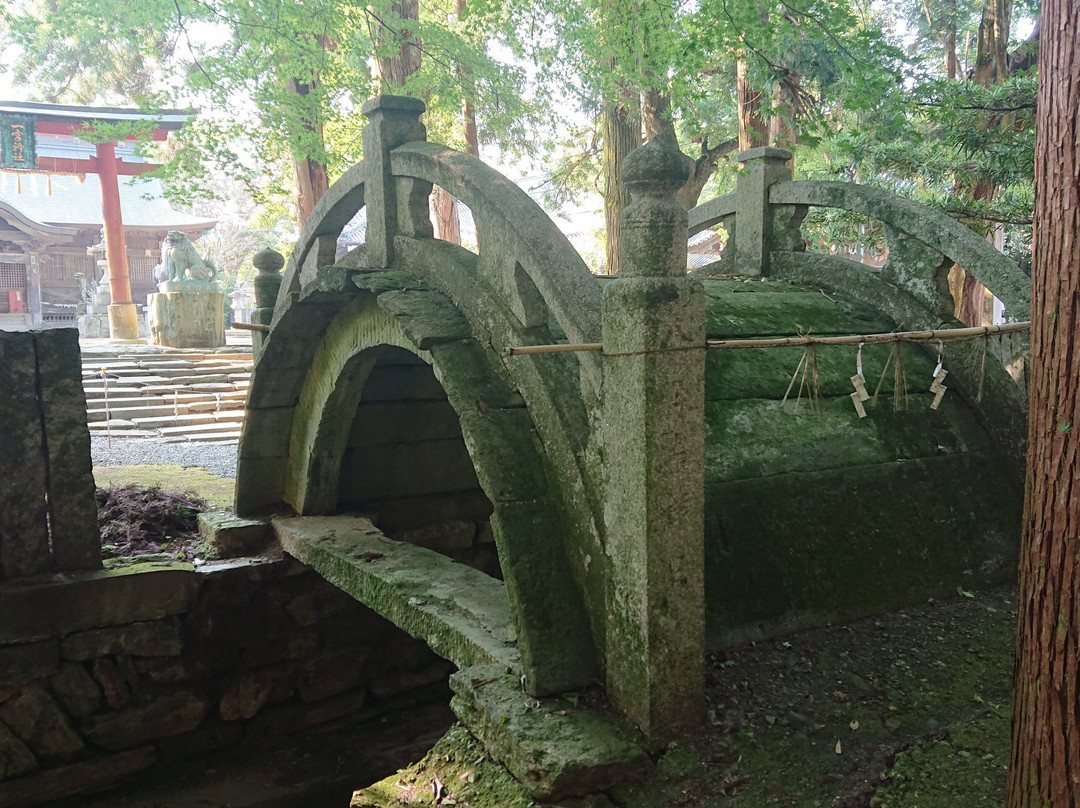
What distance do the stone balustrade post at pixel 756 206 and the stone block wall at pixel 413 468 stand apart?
240 cm

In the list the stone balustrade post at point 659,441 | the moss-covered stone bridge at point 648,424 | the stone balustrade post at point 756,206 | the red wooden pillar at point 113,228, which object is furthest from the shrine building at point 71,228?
the stone balustrade post at point 659,441

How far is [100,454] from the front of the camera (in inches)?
373

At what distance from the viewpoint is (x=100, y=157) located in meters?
20.3

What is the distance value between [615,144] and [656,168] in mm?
9354

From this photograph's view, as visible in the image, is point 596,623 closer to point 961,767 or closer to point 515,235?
point 961,767

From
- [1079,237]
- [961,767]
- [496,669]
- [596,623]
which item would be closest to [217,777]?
[496,669]

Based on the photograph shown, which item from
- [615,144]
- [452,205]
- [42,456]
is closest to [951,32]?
[615,144]

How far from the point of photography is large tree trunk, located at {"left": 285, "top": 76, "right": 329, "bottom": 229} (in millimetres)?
10602

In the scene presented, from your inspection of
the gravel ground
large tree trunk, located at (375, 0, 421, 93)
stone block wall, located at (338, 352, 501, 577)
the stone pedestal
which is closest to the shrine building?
the stone pedestal

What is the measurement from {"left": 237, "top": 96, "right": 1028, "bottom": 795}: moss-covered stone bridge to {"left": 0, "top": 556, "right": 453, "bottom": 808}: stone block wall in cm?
66

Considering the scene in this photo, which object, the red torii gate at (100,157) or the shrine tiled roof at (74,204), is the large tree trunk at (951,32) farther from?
the shrine tiled roof at (74,204)

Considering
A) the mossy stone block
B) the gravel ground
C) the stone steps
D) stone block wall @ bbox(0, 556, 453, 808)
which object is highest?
the stone steps

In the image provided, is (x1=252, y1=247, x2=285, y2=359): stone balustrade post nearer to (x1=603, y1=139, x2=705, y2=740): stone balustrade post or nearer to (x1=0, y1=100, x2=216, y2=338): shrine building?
(x1=603, y1=139, x2=705, y2=740): stone balustrade post

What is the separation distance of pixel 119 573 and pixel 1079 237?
5.57 meters
